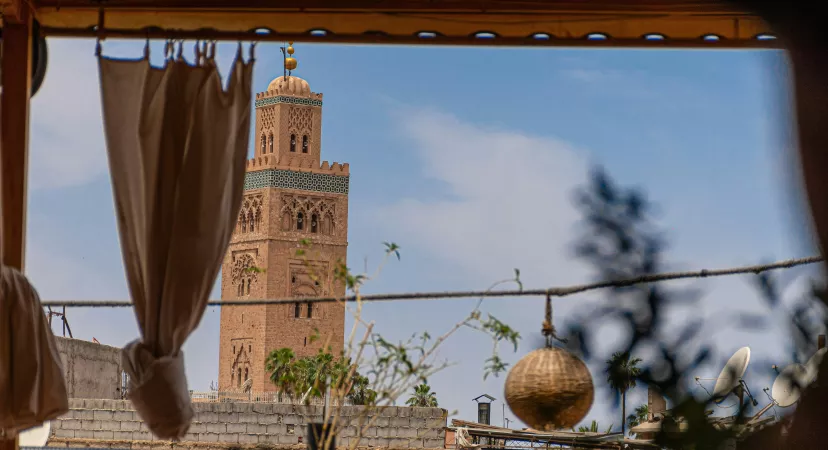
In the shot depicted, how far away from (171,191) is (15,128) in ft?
1.12

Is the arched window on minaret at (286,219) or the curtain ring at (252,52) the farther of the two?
the arched window on minaret at (286,219)

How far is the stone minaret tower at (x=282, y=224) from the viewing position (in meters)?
38.1

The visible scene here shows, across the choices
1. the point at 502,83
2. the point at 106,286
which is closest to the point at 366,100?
the point at 502,83

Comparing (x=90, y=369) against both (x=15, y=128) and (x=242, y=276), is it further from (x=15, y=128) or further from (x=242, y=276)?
(x=242, y=276)

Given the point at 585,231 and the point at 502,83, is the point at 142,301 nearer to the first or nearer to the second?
the point at 585,231

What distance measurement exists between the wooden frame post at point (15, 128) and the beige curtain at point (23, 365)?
9 centimetres

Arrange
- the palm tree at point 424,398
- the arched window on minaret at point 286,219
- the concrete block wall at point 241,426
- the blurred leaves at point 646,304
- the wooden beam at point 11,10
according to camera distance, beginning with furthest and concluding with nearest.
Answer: the arched window on minaret at point 286,219 < the palm tree at point 424,398 < the concrete block wall at point 241,426 < the wooden beam at point 11,10 < the blurred leaves at point 646,304

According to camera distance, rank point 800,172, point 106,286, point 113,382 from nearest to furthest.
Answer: point 800,172 < point 113,382 < point 106,286

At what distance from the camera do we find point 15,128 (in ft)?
7.42

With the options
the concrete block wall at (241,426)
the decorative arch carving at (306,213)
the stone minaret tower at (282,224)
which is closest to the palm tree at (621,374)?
the concrete block wall at (241,426)

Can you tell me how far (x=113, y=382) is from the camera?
16.4 metres

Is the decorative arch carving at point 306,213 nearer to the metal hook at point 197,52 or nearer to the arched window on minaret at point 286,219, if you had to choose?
the arched window on minaret at point 286,219

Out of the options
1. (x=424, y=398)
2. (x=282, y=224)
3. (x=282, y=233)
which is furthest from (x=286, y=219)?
(x=424, y=398)

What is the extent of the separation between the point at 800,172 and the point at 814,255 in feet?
0.13
